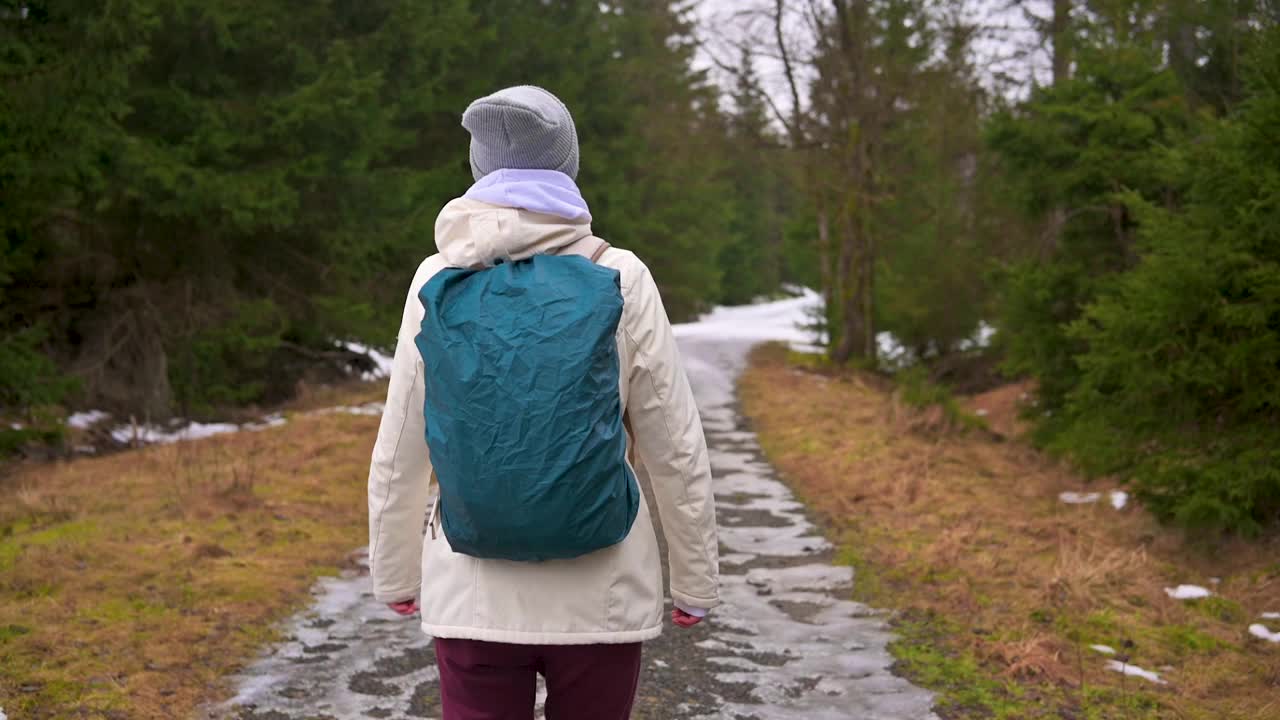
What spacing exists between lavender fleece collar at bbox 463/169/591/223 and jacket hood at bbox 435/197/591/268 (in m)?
0.01

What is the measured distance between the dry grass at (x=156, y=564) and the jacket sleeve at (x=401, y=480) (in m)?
2.19

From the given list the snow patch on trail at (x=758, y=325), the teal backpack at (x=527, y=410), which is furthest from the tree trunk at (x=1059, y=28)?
the teal backpack at (x=527, y=410)

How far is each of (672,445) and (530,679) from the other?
0.57 m

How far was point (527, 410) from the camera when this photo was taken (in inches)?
79.0

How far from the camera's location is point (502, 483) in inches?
78.9

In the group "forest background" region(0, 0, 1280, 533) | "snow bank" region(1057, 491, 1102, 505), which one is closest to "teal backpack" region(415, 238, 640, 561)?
"forest background" region(0, 0, 1280, 533)

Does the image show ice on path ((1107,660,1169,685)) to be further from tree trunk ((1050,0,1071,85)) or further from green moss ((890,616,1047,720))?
tree trunk ((1050,0,1071,85))

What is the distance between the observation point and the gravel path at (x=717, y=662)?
418 centimetres

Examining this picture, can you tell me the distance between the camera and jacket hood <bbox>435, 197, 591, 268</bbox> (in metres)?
2.17

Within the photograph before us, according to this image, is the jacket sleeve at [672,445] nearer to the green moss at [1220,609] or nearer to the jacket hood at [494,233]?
the jacket hood at [494,233]

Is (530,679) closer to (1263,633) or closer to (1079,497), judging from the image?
(1263,633)

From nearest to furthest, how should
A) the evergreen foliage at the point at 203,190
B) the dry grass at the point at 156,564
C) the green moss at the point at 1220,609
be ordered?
the dry grass at the point at 156,564 < the green moss at the point at 1220,609 < the evergreen foliage at the point at 203,190

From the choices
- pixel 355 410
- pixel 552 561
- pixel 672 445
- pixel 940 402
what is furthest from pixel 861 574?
pixel 355 410

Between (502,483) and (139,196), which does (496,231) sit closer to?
(502,483)
